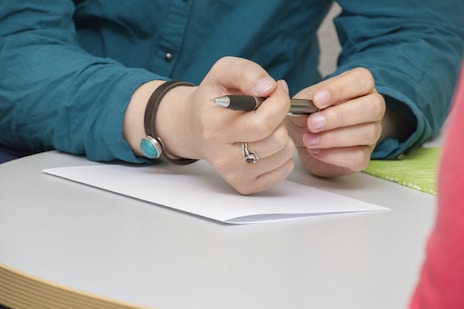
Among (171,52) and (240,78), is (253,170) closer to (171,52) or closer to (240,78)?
(240,78)

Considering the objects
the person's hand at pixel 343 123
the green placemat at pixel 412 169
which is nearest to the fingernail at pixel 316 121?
the person's hand at pixel 343 123

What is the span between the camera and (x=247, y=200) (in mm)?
725

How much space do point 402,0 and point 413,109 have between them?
25 cm

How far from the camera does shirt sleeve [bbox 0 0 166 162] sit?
2.84ft

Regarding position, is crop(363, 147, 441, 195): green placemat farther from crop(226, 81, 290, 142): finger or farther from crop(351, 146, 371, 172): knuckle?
crop(226, 81, 290, 142): finger

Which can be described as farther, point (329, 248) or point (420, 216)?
point (420, 216)

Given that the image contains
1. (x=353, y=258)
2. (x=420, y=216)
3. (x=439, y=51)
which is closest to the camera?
(x=353, y=258)

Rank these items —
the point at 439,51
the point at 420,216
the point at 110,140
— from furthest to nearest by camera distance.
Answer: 1. the point at 439,51
2. the point at 110,140
3. the point at 420,216

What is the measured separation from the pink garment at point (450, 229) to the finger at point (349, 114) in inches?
19.5

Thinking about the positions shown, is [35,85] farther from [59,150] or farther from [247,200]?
[247,200]

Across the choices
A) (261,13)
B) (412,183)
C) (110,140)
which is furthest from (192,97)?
(261,13)

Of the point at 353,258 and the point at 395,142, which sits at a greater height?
the point at 353,258

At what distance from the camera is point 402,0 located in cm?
110

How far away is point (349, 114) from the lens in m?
0.78
